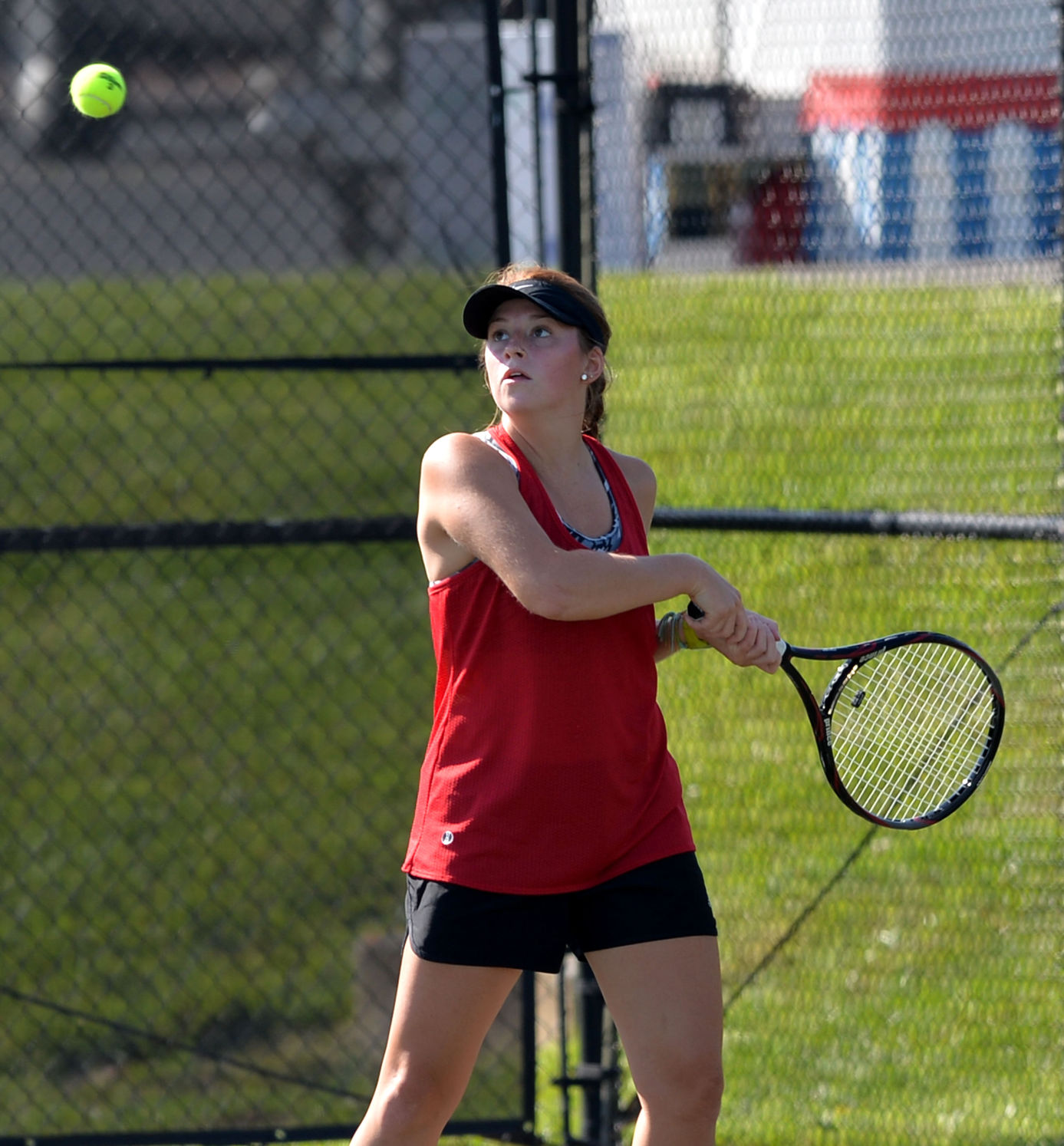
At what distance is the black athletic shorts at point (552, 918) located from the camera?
2.44 m

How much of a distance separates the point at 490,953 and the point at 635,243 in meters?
2.59

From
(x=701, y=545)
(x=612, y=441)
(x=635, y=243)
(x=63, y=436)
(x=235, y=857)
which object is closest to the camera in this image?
(x=701, y=545)

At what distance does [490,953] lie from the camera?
2.44 metres

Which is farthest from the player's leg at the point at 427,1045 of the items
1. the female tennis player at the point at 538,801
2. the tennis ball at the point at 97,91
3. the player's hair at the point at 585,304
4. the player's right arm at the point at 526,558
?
the tennis ball at the point at 97,91

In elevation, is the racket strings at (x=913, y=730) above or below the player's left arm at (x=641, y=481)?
below

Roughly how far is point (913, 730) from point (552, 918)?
926 mm

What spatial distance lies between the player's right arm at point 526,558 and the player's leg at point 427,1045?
2.10 ft

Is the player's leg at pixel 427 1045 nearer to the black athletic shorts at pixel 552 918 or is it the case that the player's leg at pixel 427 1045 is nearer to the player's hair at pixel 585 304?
the black athletic shorts at pixel 552 918

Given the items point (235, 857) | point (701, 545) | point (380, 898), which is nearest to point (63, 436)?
point (235, 857)

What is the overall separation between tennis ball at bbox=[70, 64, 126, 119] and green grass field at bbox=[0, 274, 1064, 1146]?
2.37 feet

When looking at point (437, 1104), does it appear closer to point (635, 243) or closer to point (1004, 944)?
point (1004, 944)

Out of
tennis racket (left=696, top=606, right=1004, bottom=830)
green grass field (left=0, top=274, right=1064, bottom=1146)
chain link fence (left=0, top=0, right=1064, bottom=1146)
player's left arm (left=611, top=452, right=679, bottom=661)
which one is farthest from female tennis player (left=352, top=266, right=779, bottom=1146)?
green grass field (left=0, top=274, right=1064, bottom=1146)

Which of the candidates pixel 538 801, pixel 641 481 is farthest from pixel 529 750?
pixel 641 481

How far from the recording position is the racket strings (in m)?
2.89
